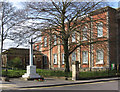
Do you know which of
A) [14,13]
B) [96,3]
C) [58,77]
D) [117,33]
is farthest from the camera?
[117,33]

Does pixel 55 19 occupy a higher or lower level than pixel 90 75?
higher

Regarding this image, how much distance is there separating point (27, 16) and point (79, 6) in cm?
625

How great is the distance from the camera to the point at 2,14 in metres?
24.2

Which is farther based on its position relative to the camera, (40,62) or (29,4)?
(40,62)

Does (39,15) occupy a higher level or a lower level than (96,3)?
lower

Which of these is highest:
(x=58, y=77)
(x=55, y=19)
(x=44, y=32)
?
(x=55, y=19)

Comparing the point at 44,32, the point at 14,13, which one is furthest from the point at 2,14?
the point at 44,32

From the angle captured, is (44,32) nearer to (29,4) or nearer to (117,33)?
(29,4)

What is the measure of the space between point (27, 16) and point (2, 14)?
5.89m

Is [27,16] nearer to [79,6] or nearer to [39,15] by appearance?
[39,15]

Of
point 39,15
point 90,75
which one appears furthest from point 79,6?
point 90,75

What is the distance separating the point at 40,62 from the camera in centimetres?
4053

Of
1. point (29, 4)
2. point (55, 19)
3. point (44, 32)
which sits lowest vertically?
point (44, 32)

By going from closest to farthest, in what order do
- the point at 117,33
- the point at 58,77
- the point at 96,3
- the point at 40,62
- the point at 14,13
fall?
the point at 58,77, the point at 96,3, the point at 14,13, the point at 117,33, the point at 40,62
